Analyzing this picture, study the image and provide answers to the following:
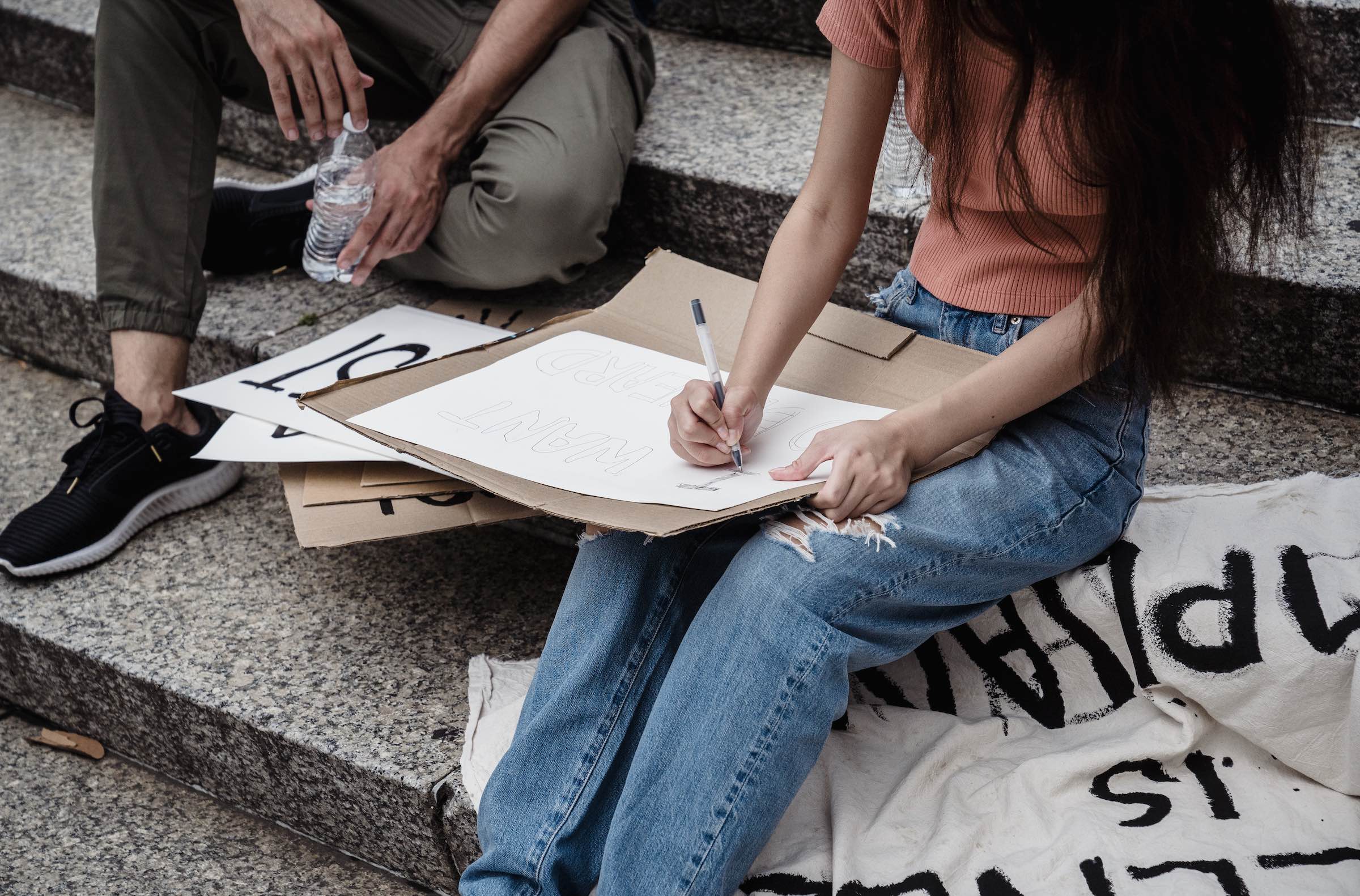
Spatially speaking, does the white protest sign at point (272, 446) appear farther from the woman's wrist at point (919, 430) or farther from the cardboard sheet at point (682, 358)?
the woman's wrist at point (919, 430)

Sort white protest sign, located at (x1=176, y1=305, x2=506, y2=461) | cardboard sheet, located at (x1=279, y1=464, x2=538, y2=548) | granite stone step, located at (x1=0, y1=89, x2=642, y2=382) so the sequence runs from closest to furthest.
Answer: cardboard sheet, located at (x1=279, y1=464, x2=538, y2=548) < white protest sign, located at (x1=176, y1=305, x2=506, y2=461) < granite stone step, located at (x1=0, y1=89, x2=642, y2=382)

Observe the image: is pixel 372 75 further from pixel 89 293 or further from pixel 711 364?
pixel 711 364

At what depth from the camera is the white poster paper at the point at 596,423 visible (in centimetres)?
121

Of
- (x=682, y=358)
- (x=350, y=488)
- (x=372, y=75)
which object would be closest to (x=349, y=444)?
(x=350, y=488)

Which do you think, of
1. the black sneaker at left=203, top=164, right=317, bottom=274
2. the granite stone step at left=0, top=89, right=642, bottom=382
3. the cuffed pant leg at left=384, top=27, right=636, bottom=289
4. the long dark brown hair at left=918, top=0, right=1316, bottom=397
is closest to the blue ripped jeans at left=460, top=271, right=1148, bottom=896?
the long dark brown hair at left=918, top=0, right=1316, bottom=397

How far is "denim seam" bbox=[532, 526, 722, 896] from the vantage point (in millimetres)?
1198

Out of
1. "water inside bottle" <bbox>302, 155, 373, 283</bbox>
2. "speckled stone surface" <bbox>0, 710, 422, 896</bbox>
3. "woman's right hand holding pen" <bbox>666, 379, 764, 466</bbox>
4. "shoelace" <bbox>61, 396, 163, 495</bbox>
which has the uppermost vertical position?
"woman's right hand holding pen" <bbox>666, 379, 764, 466</bbox>

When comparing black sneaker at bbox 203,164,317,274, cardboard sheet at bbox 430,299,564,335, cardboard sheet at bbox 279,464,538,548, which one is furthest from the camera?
black sneaker at bbox 203,164,317,274

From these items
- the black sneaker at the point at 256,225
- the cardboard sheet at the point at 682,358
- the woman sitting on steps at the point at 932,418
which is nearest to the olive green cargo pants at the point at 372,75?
the black sneaker at the point at 256,225

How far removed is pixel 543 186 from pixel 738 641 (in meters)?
0.97

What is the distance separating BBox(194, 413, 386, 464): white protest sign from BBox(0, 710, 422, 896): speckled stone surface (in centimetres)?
54

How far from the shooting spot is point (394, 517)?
1487 mm

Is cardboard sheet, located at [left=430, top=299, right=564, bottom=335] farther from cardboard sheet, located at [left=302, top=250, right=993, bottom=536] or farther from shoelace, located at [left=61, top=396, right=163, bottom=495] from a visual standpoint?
shoelace, located at [left=61, top=396, right=163, bottom=495]

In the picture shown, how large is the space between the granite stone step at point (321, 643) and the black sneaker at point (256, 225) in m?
0.54
